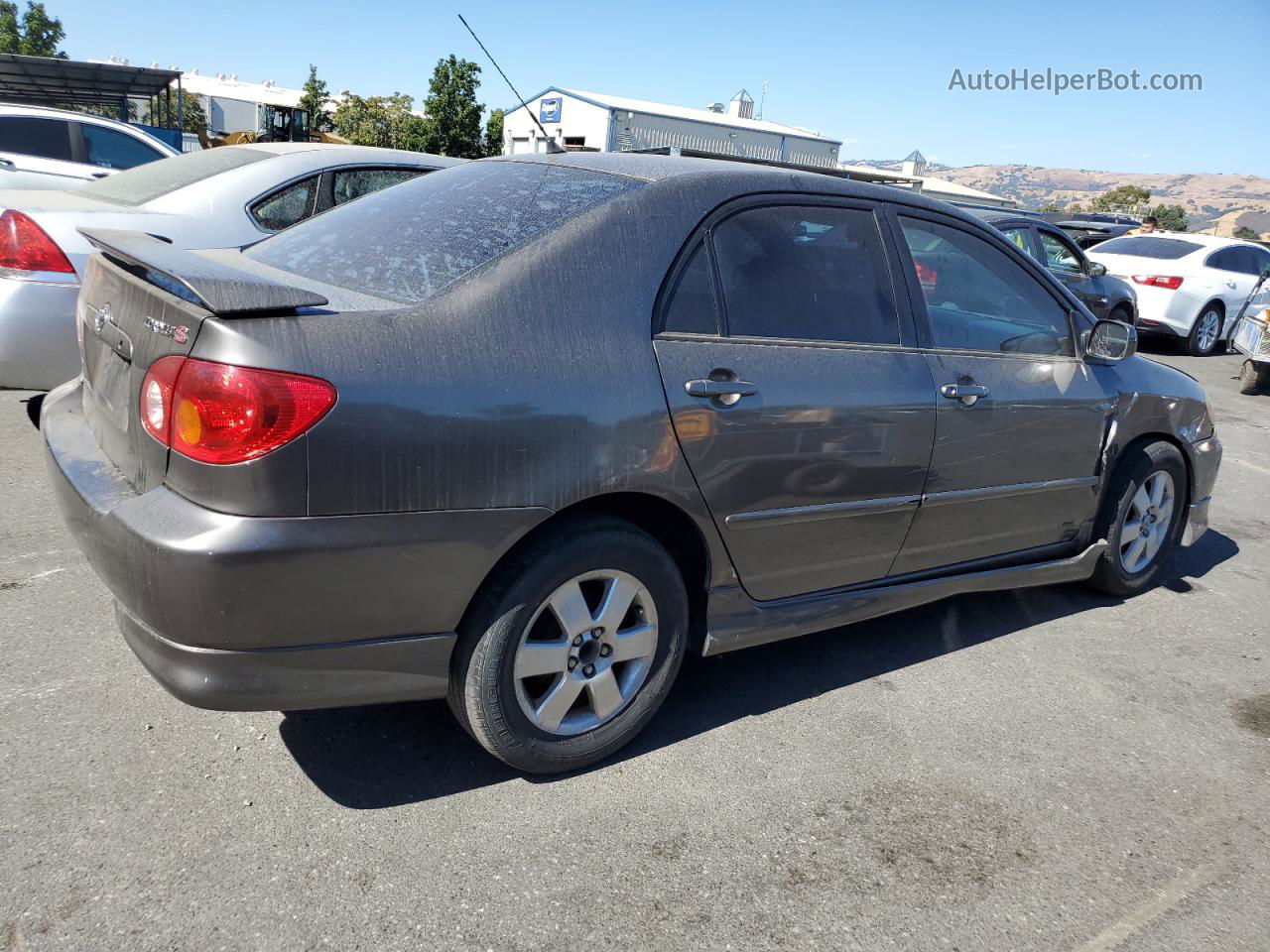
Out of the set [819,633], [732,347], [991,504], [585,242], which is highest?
[585,242]

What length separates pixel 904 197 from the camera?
11.6 feet

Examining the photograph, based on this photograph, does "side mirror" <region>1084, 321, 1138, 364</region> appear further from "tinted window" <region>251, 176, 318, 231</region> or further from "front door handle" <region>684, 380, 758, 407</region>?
"tinted window" <region>251, 176, 318, 231</region>

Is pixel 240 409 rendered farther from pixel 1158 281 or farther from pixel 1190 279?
pixel 1190 279

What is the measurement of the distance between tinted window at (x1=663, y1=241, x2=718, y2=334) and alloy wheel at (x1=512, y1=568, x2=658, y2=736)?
0.72m

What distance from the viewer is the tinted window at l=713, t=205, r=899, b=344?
3.00 meters

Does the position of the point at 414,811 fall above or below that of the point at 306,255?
below

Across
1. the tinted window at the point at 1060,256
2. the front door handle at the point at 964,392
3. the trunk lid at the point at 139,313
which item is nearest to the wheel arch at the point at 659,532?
the trunk lid at the point at 139,313

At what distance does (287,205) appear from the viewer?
555 centimetres

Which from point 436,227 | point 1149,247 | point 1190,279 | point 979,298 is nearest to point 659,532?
point 436,227

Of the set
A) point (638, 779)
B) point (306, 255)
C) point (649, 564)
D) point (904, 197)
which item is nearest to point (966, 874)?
point (638, 779)

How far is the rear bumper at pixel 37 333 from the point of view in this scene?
14.6 ft

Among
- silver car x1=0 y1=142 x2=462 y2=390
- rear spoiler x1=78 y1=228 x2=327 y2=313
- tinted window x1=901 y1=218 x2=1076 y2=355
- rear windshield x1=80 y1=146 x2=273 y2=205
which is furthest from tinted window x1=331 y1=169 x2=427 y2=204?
tinted window x1=901 y1=218 x2=1076 y2=355

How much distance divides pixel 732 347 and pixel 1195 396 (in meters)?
2.88

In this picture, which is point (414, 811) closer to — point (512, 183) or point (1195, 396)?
point (512, 183)
